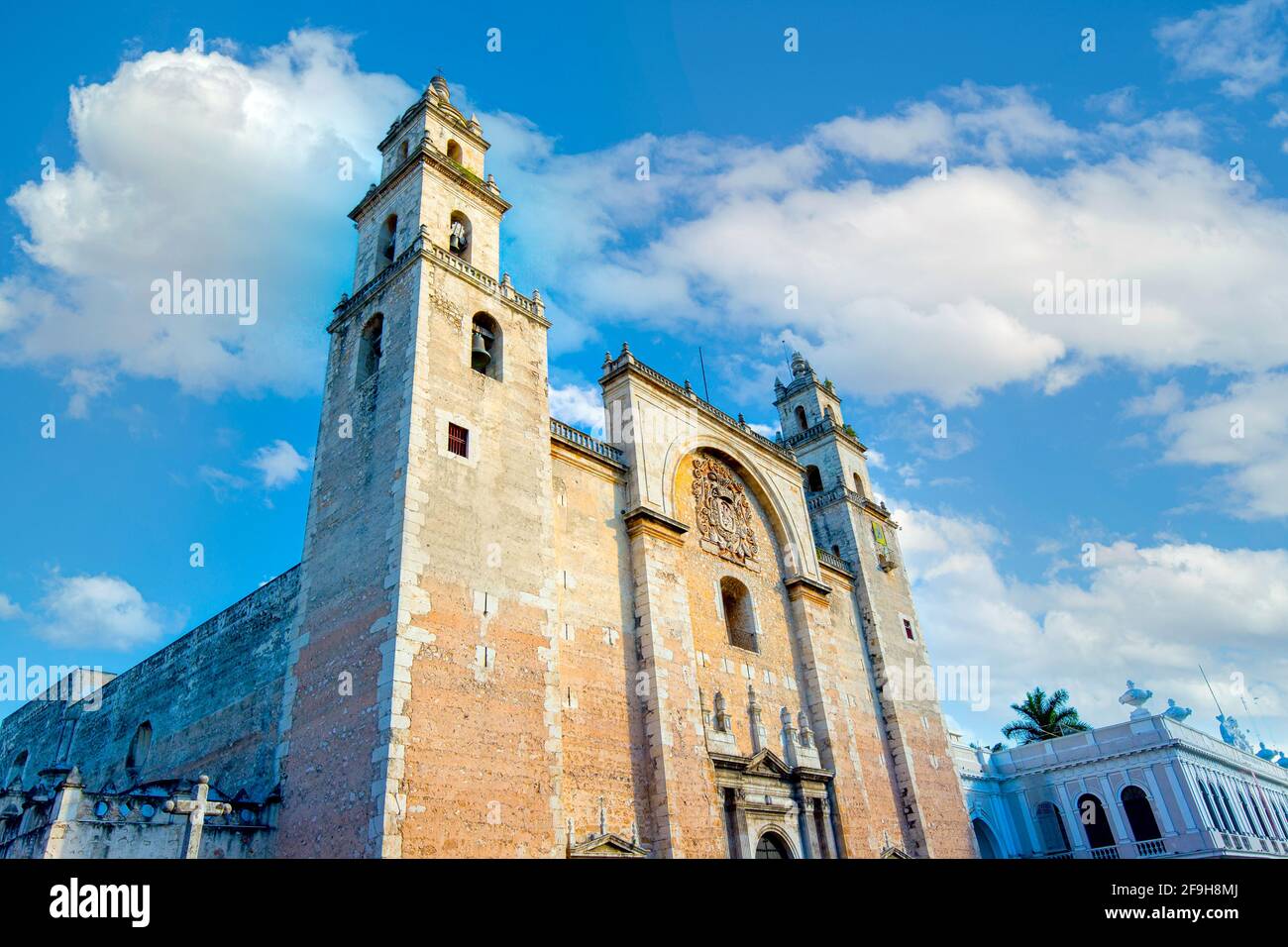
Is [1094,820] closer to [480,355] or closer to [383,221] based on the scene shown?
[480,355]

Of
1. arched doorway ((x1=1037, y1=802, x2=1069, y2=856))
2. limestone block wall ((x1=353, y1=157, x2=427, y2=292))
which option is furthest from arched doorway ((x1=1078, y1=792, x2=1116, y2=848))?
limestone block wall ((x1=353, y1=157, x2=427, y2=292))

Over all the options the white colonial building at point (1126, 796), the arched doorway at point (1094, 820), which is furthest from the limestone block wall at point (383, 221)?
the arched doorway at point (1094, 820)

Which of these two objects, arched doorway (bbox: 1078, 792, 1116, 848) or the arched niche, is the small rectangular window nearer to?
the arched niche

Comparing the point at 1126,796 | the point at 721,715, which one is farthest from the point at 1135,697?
the point at 721,715

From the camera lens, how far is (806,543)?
28109 mm

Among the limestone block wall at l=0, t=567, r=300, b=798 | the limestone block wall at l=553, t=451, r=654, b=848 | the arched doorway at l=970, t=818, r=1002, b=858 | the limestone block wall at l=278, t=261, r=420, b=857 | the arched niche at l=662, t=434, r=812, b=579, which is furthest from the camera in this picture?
the arched doorway at l=970, t=818, r=1002, b=858

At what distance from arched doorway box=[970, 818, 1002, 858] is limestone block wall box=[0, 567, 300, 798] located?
101 ft

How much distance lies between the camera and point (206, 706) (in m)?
20.7

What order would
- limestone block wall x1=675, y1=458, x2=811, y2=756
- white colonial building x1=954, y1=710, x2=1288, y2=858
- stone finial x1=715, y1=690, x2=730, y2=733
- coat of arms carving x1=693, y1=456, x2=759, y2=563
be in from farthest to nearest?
white colonial building x1=954, y1=710, x2=1288, y2=858, coat of arms carving x1=693, y1=456, x2=759, y2=563, limestone block wall x1=675, y1=458, x2=811, y2=756, stone finial x1=715, y1=690, x2=730, y2=733

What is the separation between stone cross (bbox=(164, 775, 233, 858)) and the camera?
13039 mm

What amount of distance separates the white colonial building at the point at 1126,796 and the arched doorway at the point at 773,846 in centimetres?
1663

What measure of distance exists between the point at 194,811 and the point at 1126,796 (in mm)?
35055

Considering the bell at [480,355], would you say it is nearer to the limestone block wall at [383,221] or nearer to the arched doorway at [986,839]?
the limestone block wall at [383,221]

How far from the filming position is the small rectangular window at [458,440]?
1768 centimetres
